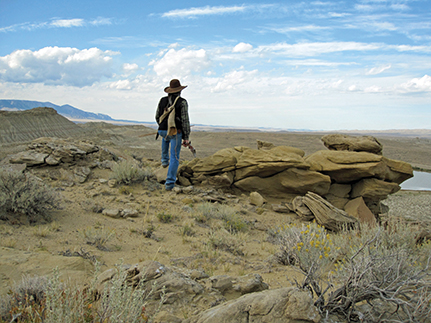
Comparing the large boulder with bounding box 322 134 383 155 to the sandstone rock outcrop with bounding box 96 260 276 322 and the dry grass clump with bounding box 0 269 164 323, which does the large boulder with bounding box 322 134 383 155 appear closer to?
the sandstone rock outcrop with bounding box 96 260 276 322

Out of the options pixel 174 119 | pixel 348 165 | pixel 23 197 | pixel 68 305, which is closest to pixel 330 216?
pixel 348 165

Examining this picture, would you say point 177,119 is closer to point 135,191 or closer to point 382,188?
point 135,191

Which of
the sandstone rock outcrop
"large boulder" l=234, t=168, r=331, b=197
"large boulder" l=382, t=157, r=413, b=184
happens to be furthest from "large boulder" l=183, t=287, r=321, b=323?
"large boulder" l=382, t=157, r=413, b=184

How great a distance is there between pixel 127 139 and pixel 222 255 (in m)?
46.4

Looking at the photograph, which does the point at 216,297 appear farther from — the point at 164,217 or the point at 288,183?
the point at 288,183

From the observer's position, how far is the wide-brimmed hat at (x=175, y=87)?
7.18 metres

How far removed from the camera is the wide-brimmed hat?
23.6ft

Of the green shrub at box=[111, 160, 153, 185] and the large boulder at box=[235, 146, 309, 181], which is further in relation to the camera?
the large boulder at box=[235, 146, 309, 181]

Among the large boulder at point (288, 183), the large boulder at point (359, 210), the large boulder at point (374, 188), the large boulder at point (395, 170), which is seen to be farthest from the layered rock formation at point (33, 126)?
the large boulder at point (395, 170)

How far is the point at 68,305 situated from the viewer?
81.7 inches

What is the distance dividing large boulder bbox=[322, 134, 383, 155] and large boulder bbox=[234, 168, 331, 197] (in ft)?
6.18

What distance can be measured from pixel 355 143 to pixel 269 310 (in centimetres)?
888

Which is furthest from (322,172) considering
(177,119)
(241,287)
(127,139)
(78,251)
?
(127,139)

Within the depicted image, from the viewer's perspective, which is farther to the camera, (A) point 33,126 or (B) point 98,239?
(A) point 33,126
